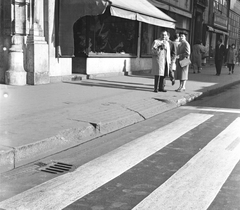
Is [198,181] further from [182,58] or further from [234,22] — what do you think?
[234,22]

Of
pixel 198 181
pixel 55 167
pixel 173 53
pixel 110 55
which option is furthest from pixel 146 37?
pixel 198 181

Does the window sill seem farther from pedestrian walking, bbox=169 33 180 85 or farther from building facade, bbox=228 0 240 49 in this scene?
building facade, bbox=228 0 240 49

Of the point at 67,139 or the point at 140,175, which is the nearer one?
the point at 140,175

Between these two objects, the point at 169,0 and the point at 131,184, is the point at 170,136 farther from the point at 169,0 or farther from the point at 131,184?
the point at 169,0

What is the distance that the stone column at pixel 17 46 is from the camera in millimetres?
10891

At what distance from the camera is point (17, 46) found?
11.0 meters

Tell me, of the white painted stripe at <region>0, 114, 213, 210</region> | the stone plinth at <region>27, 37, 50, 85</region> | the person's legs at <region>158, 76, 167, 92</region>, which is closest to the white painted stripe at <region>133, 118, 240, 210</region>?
the white painted stripe at <region>0, 114, 213, 210</region>

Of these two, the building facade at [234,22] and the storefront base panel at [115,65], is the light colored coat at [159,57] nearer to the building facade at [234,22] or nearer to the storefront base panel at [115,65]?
the storefront base panel at [115,65]

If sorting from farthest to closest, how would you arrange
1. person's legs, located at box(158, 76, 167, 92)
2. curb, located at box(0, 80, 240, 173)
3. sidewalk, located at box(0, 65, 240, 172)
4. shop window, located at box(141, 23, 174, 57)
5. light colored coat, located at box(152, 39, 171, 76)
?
shop window, located at box(141, 23, 174, 57) < person's legs, located at box(158, 76, 167, 92) < light colored coat, located at box(152, 39, 171, 76) < sidewalk, located at box(0, 65, 240, 172) < curb, located at box(0, 80, 240, 173)

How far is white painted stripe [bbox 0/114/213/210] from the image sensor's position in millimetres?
3436

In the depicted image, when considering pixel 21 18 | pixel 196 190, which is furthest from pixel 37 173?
pixel 21 18

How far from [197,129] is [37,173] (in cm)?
357

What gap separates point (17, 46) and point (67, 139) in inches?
245

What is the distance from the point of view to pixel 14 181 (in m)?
4.02
